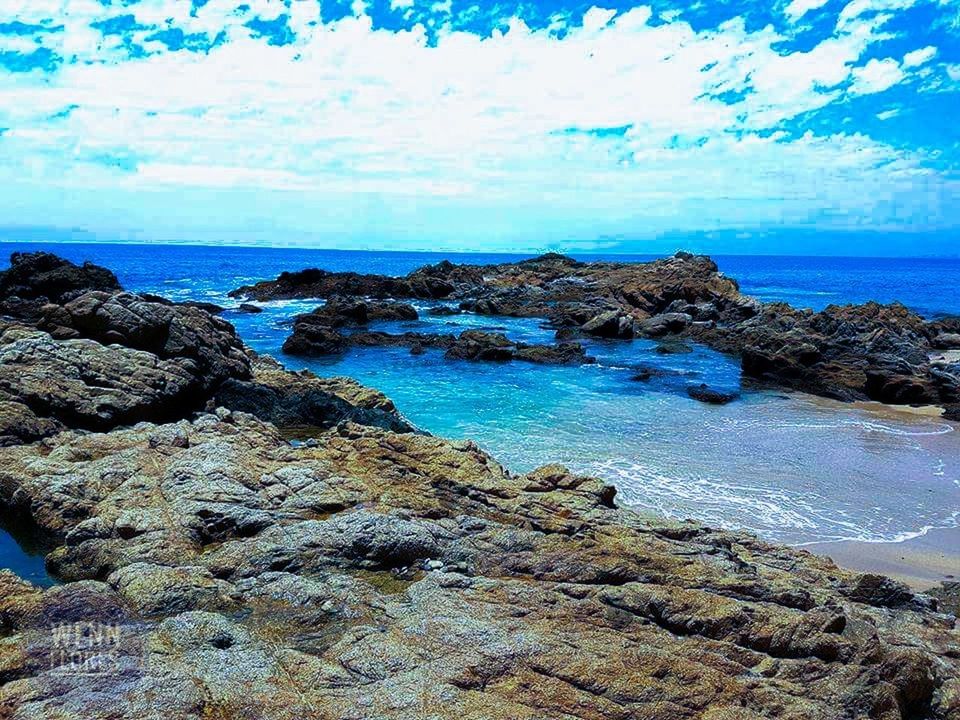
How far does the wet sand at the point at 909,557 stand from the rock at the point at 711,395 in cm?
1441

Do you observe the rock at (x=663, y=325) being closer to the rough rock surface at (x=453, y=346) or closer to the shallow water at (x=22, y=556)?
the rough rock surface at (x=453, y=346)

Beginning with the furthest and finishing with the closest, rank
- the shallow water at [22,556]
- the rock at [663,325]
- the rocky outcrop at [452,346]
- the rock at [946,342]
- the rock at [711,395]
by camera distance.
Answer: the rock at [663,325]
the rock at [946,342]
the rocky outcrop at [452,346]
the rock at [711,395]
the shallow water at [22,556]

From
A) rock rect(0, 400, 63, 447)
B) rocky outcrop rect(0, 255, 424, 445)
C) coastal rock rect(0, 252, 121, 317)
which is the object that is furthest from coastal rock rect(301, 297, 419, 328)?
rock rect(0, 400, 63, 447)

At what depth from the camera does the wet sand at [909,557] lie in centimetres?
1305

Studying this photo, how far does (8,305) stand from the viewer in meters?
31.5

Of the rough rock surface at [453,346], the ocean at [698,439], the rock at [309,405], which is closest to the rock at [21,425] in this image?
the ocean at [698,439]

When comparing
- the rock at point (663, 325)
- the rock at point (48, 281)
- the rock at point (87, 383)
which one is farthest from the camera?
the rock at point (663, 325)

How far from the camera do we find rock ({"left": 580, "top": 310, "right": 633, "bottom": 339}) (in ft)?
163

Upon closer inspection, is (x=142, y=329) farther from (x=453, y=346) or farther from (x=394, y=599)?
(x=453, y=346)

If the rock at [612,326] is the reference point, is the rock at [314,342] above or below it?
below

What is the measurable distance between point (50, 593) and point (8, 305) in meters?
28.9

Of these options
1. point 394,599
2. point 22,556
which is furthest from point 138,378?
point 394,599

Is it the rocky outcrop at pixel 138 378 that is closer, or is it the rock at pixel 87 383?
the rock at pixel 87 383

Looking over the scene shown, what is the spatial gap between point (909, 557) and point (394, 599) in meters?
11.2
